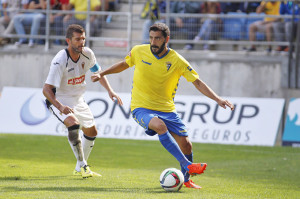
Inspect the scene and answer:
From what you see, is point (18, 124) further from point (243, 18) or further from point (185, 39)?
point (243, 18)

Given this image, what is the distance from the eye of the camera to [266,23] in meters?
17.5

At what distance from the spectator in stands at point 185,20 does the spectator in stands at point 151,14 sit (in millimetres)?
358

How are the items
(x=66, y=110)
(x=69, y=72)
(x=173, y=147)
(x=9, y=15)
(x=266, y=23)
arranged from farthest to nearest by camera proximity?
1. (x=9, y=15)
2. (x=266, y=23)
3. (x=69, y=72)
4. (x=66, y=110)
5. (x=173, y=147)

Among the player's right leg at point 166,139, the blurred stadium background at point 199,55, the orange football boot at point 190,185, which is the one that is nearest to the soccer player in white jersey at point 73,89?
the player's right leg at point 166,139

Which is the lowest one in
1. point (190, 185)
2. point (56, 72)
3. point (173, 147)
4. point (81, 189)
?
point (190, 185)

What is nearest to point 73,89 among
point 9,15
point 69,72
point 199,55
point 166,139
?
Answer: point 69,72

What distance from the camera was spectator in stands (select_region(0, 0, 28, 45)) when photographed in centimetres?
1975

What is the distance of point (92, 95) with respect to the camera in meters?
17.6

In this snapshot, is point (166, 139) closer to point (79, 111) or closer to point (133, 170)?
point (79, 111)

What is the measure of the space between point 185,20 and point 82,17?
321cm

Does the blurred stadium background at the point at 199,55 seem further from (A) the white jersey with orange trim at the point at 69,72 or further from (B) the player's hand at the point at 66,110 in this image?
(B) the player's hand at the point at 66,110

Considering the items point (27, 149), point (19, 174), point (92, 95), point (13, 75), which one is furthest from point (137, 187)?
point (13, 75)

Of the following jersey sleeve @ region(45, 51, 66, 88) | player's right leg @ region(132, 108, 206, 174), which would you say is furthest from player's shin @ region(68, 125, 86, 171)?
player's right leg @ region(132, 108, 206, 174)

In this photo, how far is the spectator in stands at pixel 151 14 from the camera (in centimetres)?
1805
